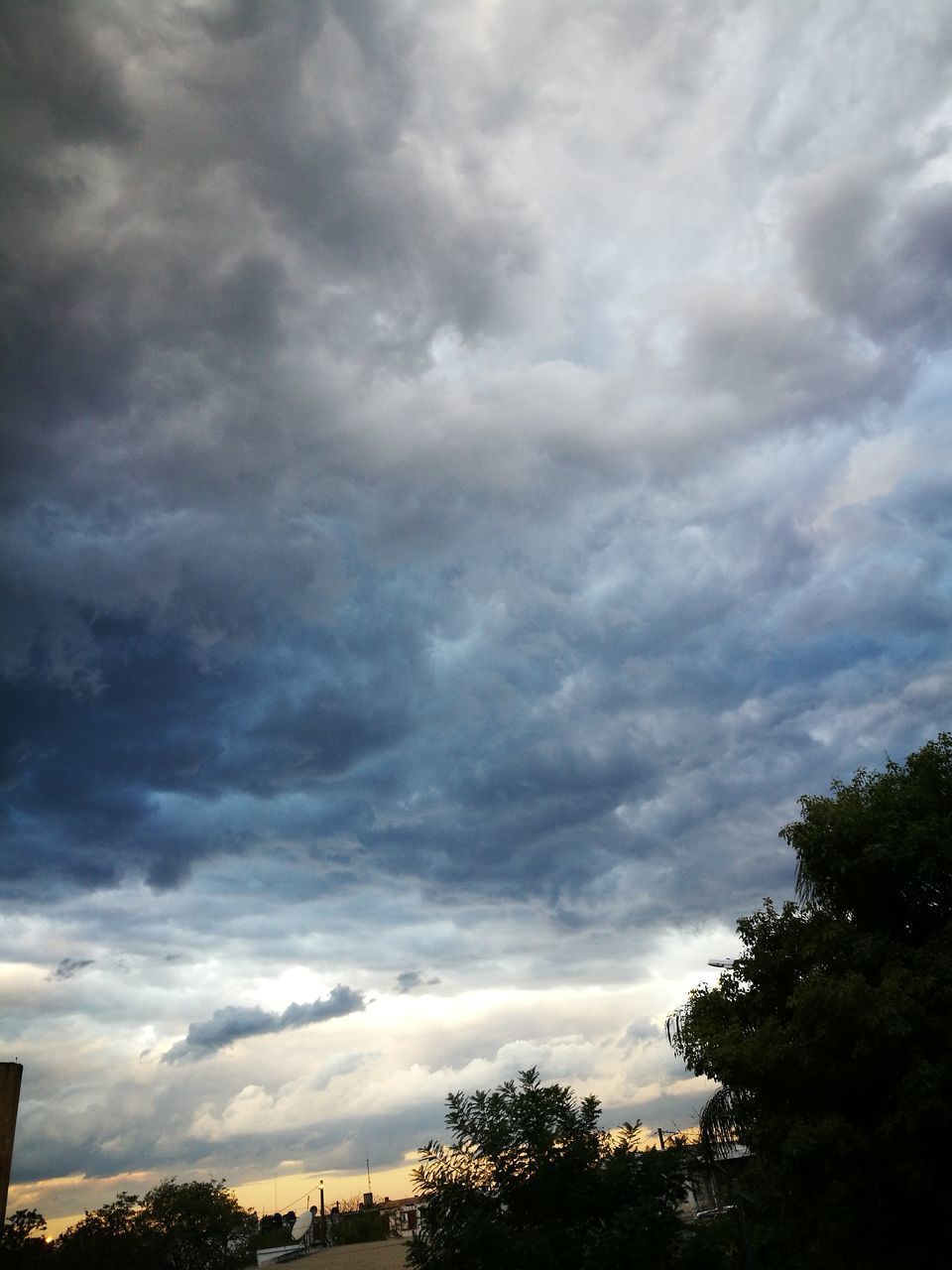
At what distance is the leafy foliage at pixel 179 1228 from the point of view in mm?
36719

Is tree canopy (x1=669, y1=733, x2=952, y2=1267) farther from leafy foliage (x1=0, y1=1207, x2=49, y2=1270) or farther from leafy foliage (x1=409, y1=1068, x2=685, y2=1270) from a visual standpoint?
leafy foliage (x1=0, y1=1207, x2=49, y2=1270)

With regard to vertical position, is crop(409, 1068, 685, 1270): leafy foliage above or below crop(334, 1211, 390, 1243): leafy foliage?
below

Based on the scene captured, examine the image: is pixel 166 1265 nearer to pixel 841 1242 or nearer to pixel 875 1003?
pixel 841 1242

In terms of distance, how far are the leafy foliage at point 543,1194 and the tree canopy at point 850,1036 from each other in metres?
8.85

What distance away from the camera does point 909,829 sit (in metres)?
23.9

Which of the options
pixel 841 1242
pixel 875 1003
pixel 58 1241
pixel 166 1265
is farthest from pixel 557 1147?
pixel 166 1265

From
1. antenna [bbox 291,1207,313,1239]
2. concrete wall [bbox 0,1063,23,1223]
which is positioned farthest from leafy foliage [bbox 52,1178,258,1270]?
concrete wall [bbox 0,1063,23,1223]

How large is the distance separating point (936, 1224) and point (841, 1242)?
7.17 feet

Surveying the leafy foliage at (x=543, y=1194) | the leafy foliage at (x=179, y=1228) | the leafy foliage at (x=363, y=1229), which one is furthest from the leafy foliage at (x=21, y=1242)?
the leafy foliage at (x=363, y=1229)

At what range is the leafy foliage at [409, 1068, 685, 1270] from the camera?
43.4ft

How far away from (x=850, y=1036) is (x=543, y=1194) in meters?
10.8

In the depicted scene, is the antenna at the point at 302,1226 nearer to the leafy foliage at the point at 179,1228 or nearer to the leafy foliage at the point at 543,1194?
the leafy foliage at the point at 179,1228

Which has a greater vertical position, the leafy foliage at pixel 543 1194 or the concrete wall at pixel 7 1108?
the concrete wall at pixel 7 1108

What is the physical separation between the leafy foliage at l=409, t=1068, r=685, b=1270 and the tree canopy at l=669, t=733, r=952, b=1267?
29.0 feet
